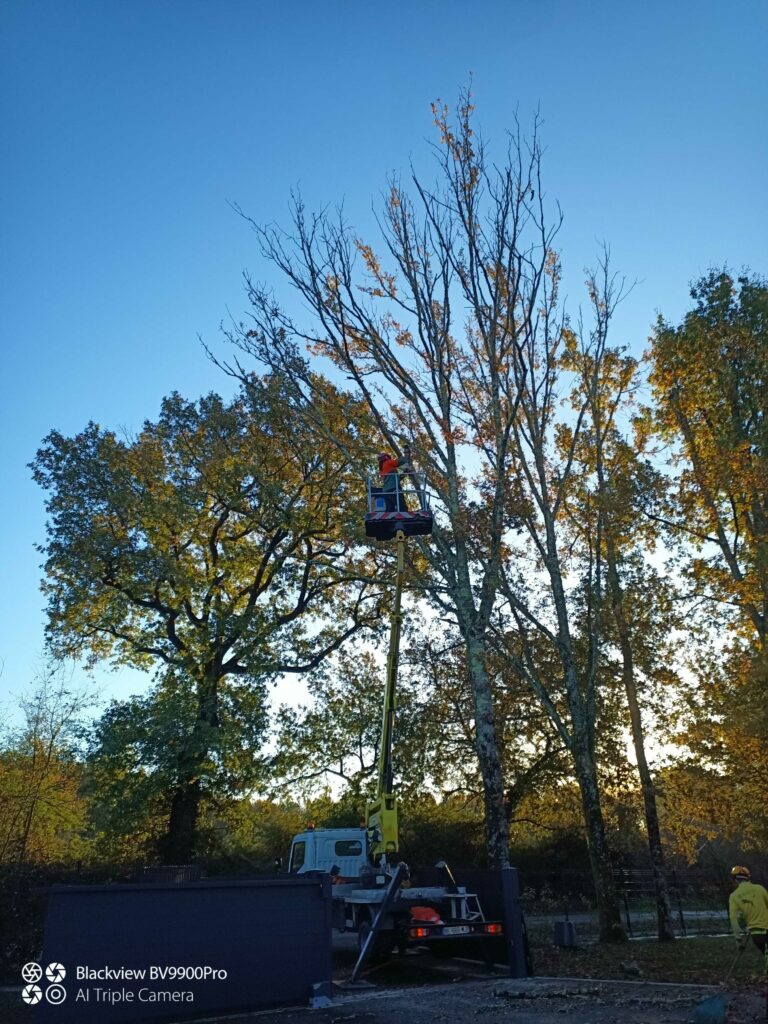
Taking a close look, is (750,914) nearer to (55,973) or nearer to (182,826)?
(55,973)

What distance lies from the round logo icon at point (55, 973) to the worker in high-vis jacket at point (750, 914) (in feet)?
23.5

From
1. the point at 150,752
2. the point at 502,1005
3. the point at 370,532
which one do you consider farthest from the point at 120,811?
the point at 502,1005

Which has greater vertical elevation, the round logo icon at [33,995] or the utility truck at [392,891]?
the utility truck at [392,891]

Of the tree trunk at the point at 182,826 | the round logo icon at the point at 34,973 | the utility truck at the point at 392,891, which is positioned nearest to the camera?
the round logo icon at the point at 34,973

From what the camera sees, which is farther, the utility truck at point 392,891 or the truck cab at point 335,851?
the truck cab at point 335,851

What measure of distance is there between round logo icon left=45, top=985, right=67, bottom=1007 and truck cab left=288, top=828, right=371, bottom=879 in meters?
10.2

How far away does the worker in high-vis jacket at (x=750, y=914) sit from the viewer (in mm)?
8117

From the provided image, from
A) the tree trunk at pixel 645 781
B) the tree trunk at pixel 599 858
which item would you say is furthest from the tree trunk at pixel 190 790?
the tree trunk at pixel 645 781

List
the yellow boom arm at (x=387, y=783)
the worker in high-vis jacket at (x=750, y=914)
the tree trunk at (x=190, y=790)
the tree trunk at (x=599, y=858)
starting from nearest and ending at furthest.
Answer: the worker in high-vis jacket at (x=750, y=914) → the yellow boom arm at (x=387, y=783) → the tree trunk at (x=599, y=858) → the tree trunk at (x=190, y=790)

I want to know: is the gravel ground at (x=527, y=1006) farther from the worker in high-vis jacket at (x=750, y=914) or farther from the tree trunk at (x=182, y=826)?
the tree trunk at (x=182, y=826)

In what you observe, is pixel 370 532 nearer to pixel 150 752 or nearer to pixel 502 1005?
pixel 502 1005

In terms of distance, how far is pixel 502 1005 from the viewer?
7945mm

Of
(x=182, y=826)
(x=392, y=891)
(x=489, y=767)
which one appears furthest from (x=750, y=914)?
(x=182, y=826)

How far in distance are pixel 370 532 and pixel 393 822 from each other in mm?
4567
